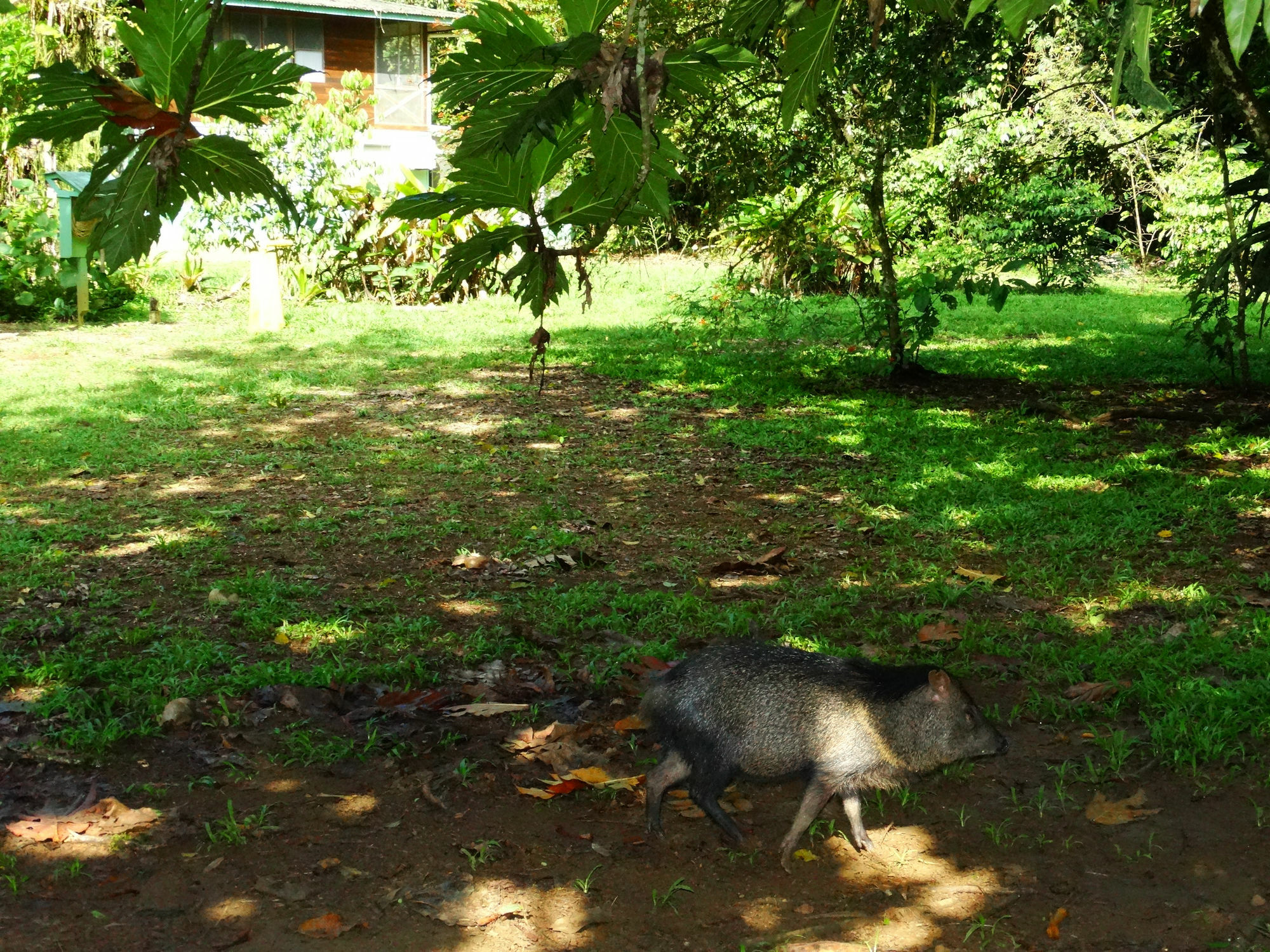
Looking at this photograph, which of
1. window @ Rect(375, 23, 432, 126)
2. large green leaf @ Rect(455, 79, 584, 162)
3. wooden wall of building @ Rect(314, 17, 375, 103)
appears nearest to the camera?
large green leaf @ Rect(455, 79, 584, 162)

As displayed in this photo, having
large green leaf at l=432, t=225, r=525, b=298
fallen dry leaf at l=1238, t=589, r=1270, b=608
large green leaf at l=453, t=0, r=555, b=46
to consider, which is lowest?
fallen dry leaf at l=1238, t=589, r=1270, b=608

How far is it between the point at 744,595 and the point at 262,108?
3.66 m

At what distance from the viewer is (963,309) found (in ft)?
48.7

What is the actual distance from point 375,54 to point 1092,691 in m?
26.0

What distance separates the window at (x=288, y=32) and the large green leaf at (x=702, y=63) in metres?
24.7

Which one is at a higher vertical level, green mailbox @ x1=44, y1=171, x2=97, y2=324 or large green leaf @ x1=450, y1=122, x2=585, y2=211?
green mailbox @ x1=44, y1=171, x2=97, y2=324

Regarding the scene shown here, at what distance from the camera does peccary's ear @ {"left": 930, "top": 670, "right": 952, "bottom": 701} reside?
10.8 feet

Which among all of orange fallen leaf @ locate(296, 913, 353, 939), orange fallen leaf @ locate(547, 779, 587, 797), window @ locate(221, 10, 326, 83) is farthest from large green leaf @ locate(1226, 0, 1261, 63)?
window @ locate(221, 10, 326, 83)

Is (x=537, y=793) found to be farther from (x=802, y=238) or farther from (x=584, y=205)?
(x=802, y=238)

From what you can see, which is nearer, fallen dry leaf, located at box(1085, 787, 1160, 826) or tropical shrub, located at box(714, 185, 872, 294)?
fallen dry leaf, located at box(1085, 787, 1160, 826)

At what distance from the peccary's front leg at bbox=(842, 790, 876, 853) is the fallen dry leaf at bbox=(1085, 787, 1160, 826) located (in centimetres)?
69

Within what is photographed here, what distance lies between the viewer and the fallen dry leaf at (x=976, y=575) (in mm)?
5301

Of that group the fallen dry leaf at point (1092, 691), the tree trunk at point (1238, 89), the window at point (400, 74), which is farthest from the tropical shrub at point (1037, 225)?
the window at point (400, 74)

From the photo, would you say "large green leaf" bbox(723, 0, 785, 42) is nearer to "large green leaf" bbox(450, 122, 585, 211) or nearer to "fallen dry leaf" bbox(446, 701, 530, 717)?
"large green leaf" bbox(450, 122, 585, 211)
